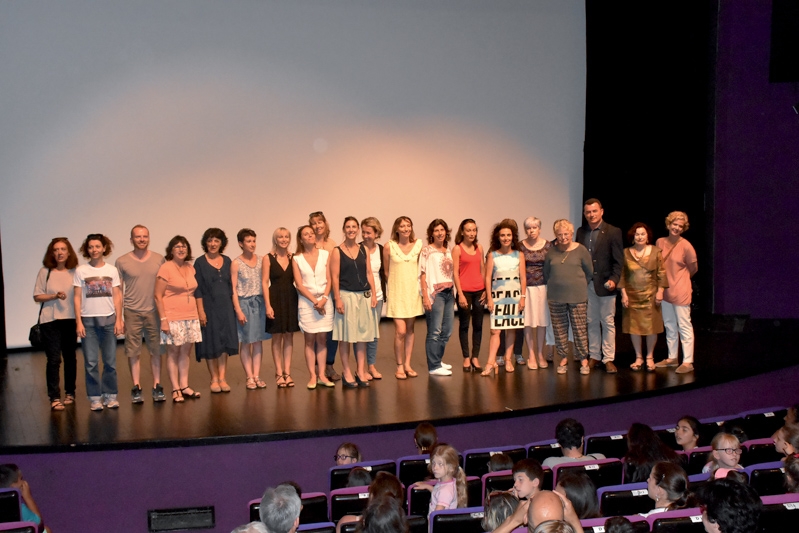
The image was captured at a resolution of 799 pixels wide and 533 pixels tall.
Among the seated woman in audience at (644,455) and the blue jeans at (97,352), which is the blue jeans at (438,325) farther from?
the seated woman in audience at (644,455)

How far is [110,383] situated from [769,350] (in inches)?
217

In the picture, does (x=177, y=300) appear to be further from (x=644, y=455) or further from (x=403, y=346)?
(x=644, y=455)

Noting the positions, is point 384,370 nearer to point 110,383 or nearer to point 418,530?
point 110,383

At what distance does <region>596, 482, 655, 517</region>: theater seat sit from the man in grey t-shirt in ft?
11.3

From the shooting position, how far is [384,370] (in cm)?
706

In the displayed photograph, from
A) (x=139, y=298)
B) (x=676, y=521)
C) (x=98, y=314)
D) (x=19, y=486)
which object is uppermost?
(x=139, y=298)

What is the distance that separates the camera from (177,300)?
604cm

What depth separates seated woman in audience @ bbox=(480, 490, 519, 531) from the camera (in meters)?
3.52

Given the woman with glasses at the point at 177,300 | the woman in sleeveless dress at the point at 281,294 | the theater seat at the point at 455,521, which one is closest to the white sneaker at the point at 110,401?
the woman with glasses at the point at 177,300

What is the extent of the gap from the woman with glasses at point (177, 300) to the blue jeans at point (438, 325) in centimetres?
176

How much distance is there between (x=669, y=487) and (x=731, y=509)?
63 cm

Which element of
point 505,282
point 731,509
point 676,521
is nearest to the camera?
point 731,509

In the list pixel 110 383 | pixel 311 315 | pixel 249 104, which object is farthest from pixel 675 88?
pixel 110 383

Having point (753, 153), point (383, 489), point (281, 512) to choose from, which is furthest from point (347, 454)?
point (753, 153)
